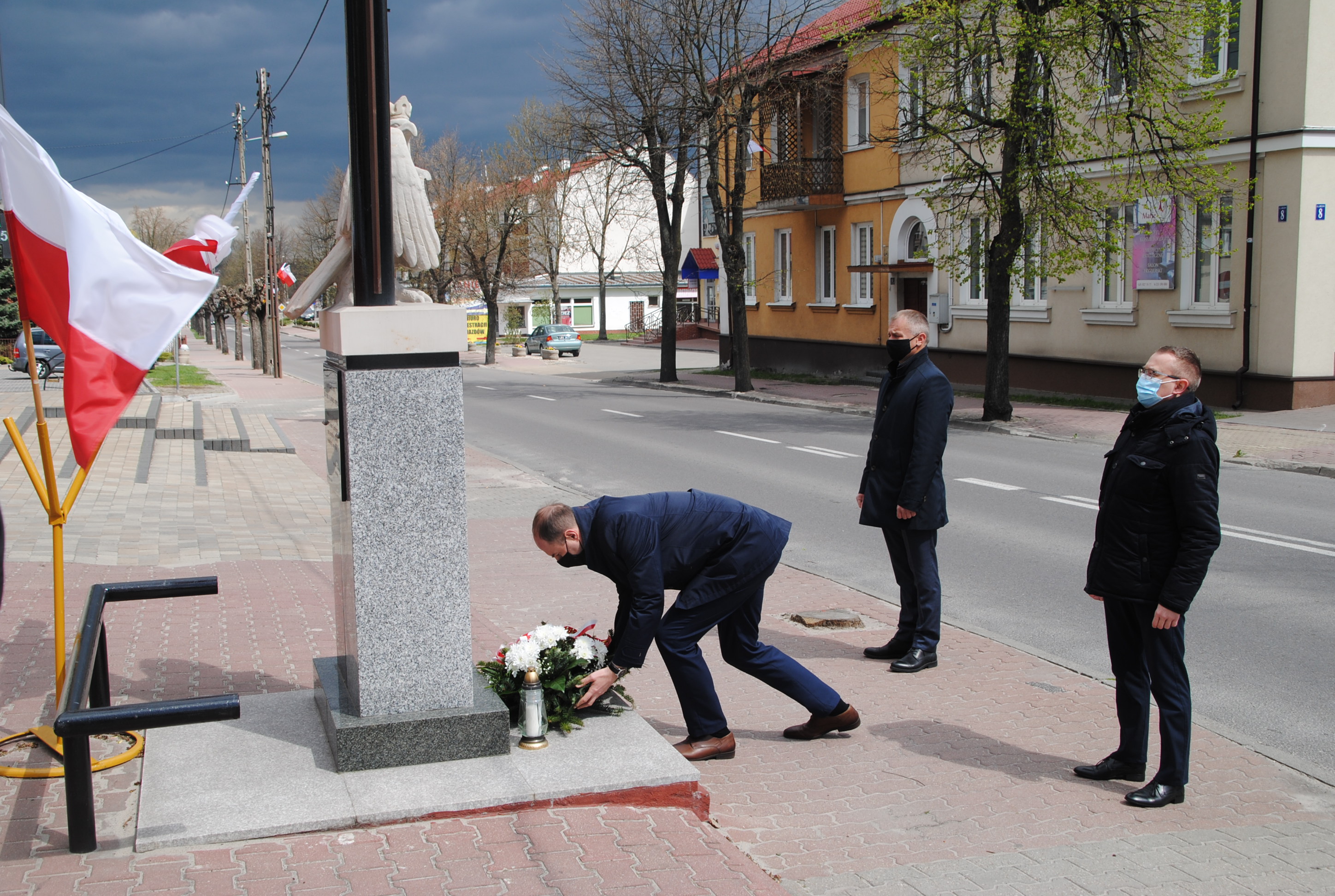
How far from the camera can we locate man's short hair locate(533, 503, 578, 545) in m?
4.33

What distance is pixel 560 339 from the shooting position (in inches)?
2023

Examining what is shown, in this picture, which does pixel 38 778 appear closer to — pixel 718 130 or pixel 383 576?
pixel 383 576

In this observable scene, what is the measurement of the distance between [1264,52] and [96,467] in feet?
61.0

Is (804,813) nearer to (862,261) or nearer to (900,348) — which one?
(900,348)

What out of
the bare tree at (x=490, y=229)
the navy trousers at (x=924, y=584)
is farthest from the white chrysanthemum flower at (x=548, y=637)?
the bare tree at (x=490, y=229)

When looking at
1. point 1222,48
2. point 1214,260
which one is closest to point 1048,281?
point 1214,260

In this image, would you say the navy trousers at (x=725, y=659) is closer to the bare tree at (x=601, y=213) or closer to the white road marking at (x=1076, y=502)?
the white road marking at (x=1076, y=502)

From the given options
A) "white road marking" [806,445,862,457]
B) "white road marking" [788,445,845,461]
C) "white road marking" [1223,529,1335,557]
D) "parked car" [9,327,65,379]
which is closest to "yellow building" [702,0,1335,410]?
"white road marking" [806,445,862,457]

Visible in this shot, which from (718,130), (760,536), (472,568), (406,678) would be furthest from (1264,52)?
(406,678)

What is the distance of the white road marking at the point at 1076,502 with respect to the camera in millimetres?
11453

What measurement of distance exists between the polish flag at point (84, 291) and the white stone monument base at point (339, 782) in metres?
1.26

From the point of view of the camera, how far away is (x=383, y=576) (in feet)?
14.2

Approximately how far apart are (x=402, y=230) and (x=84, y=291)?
1.32m

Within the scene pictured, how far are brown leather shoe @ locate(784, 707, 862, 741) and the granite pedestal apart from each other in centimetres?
149
